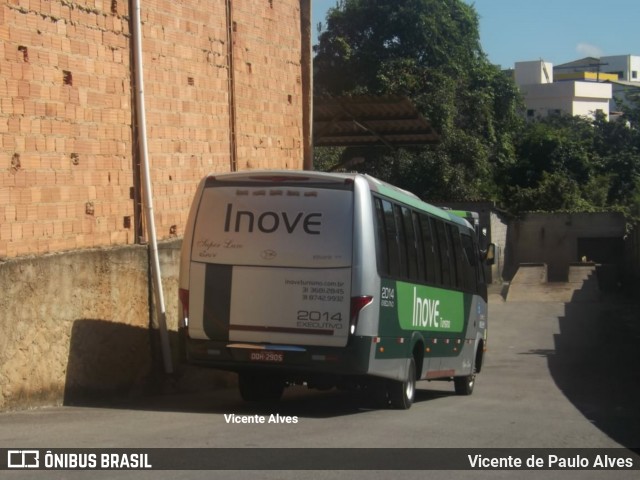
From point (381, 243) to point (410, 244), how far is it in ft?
4.83

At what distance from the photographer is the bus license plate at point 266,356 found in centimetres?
1126

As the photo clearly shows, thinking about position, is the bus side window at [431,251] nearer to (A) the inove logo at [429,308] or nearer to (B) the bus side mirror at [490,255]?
(A) the inove logo at [429,308]

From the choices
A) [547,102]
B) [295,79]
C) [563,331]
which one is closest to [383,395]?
[295,79]

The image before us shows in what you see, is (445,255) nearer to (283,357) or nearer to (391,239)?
(391,239)

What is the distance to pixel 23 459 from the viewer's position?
25.7ft

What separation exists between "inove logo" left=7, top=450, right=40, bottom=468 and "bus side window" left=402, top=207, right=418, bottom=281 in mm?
6144

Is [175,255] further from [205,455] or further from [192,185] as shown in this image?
[205,455]

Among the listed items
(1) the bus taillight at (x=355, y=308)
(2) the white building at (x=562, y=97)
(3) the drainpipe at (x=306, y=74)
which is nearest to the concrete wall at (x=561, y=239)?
→ (3) the drainpipe at (x=306, y=74)

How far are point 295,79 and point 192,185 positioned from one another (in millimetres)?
4868

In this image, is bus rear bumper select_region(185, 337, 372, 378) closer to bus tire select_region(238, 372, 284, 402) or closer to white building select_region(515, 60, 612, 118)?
bus tire select_region(238, 372, 284, 402)

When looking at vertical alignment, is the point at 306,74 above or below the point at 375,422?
above

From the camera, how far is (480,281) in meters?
18.2

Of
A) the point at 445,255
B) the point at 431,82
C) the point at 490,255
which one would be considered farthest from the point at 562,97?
the point at 445,255

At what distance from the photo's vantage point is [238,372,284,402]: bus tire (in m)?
12.9
